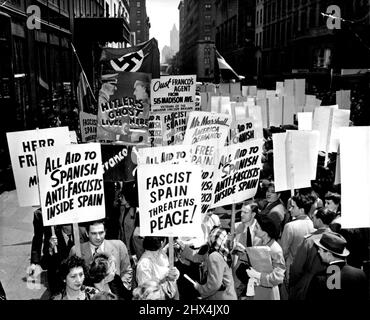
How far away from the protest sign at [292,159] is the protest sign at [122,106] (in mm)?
2475

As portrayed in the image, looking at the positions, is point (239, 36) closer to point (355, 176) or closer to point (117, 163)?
point (117, 163)

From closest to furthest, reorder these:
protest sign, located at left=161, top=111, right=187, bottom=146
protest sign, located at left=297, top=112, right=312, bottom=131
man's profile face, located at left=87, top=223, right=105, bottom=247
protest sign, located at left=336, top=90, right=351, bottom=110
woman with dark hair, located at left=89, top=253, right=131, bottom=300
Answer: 1. woman with dark hair, located at left=89, top=253, right=131, bottom=300
2. man's profile face, located at left=87, top=223, right=105, bottom=247
3. protest sign, located at left=297, top=112, right=312, bottom=131
4. protest sign, located at left=161, top=111, right=187, bottom=146
5. protest sign, located at left=336, top=90, right=351, bottom=110

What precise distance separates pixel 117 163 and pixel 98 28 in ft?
46.3

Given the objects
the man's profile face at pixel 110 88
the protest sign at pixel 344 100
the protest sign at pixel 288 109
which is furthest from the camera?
the protest sign at pixel 344 100

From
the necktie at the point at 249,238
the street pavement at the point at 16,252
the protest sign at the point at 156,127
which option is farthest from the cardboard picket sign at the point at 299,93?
the necktie at the point at 249,238

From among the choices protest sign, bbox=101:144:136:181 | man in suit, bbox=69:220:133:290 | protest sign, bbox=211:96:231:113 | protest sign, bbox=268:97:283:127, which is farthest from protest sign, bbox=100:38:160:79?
man in suit, bbox=69:220:133:290

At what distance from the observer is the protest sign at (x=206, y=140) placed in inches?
216

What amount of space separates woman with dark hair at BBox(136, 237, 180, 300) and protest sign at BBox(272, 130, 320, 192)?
197cm

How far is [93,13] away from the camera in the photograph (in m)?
24.6

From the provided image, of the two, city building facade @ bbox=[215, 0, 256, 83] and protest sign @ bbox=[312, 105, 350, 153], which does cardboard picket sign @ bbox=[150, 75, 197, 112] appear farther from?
city building facade @ bbox=[215, 0, 256, 83]

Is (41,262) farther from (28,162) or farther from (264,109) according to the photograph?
(264,109)

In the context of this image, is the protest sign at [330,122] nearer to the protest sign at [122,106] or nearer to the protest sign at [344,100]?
the protest sign at [122,106]

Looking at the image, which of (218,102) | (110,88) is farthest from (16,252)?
(218,102)

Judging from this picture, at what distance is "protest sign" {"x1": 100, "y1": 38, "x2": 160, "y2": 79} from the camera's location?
30.8ft
